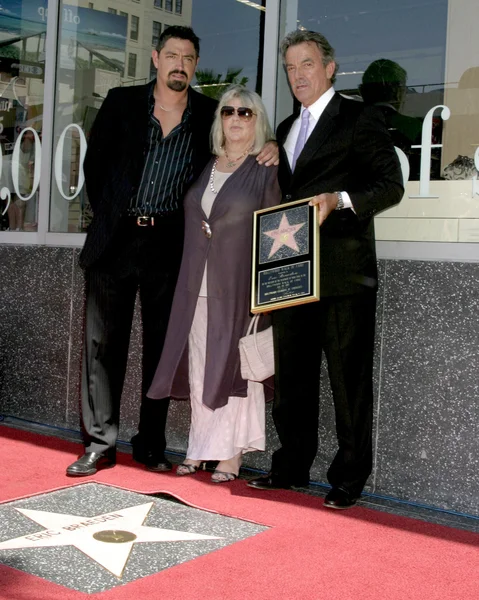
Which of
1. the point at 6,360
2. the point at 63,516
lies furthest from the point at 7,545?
the point at 6,360

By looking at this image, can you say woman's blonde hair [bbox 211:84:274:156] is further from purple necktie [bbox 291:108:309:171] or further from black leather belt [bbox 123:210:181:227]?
black leather belt [bbox 123:210:181:227]

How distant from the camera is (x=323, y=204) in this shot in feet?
12.2

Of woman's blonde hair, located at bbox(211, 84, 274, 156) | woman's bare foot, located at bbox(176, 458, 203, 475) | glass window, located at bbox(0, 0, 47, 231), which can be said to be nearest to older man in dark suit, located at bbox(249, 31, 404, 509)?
woman's blonde hair, located at bbox(211, 84, 274, 156)

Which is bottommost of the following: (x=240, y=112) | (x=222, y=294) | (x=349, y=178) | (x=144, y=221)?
(x=222, y=294)

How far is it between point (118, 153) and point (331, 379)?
1.65 meters

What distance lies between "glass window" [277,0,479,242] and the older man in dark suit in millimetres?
460

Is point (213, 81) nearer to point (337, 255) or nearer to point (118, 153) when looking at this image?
point (118, 153)

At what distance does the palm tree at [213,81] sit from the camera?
514 cm

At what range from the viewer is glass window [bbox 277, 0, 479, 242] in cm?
423

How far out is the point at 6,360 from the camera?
6094mm

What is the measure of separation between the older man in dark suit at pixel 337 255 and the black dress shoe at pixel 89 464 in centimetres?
102

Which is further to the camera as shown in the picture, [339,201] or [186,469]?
[186,469]

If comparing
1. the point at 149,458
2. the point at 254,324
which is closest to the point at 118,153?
the point at 254,324

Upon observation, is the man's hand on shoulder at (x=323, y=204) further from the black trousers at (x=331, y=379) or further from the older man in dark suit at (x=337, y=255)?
the black trousers at (x=331, y=379)
